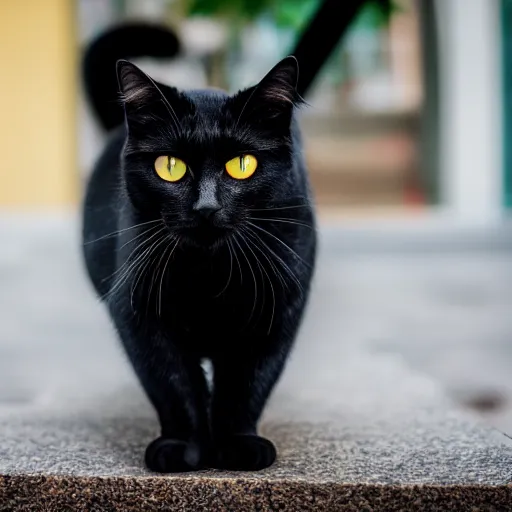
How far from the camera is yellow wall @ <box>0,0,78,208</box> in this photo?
662 centimetres

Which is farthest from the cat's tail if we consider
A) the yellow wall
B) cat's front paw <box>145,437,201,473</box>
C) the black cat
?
the yellow wall

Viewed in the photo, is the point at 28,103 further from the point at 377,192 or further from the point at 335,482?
the point at 335,482

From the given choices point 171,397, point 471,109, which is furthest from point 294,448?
point 471,109

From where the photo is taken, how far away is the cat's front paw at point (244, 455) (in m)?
1.51

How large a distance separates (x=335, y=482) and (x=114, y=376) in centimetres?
138

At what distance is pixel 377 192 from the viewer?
7.04 metres

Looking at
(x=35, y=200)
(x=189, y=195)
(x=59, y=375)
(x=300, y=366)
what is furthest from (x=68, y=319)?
(x=189, y=195)

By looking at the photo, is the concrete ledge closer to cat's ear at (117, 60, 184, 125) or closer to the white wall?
cat's ear at (117, 60, 184, 125)

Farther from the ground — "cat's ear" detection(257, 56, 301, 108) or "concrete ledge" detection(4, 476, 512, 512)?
"cat's ear" detection(257, 56, 301, 108)

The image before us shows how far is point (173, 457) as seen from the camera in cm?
149

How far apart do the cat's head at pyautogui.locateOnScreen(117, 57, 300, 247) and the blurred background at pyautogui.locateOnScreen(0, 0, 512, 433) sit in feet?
13.1

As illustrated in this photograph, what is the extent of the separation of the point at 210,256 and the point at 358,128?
18.8 feet

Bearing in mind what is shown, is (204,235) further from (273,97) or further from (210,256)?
(273,97)

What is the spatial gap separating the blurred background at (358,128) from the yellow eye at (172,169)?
4044 mm
